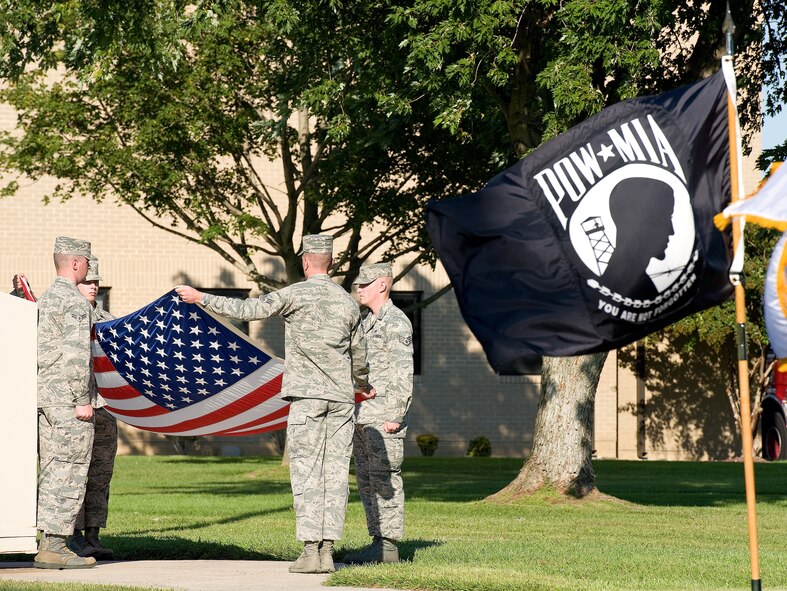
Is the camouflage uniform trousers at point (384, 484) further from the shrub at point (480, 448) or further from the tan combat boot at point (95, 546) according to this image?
the shrub at point (480, 448)

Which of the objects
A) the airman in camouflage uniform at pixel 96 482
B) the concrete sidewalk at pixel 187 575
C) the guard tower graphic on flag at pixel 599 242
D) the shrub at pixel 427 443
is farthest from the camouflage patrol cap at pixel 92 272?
the shrub at pixel 427 443

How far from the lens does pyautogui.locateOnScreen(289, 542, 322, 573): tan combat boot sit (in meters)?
9.50

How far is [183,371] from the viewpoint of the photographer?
39.2 feet

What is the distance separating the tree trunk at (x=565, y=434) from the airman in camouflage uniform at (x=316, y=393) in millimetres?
8263

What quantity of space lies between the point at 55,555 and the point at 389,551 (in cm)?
244

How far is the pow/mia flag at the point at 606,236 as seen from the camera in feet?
24.7

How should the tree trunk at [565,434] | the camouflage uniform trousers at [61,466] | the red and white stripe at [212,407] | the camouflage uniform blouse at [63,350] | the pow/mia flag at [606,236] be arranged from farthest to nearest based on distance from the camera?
the tree trunk at [565,434], the red and white stripe at [212,407], the camouflage uniform blouse at [63,350], the camouflage uniform trousers at [61,466], the pow/mia flag at [606,236]

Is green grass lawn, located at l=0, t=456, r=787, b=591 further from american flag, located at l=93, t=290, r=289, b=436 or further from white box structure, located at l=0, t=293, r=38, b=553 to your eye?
white box structure, located at l=0, t=293, r=38, b=553

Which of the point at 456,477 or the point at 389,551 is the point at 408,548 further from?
the point at 456,477

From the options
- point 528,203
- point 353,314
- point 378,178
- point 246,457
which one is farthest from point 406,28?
point 246,457

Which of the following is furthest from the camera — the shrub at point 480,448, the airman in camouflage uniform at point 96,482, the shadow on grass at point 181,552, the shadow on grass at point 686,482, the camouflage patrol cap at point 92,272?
the shrub at point 480,448

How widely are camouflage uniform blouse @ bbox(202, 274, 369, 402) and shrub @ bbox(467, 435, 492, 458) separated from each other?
2347 centimetres

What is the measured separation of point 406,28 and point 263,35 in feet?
21.4

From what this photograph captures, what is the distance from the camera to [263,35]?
22016 mm
